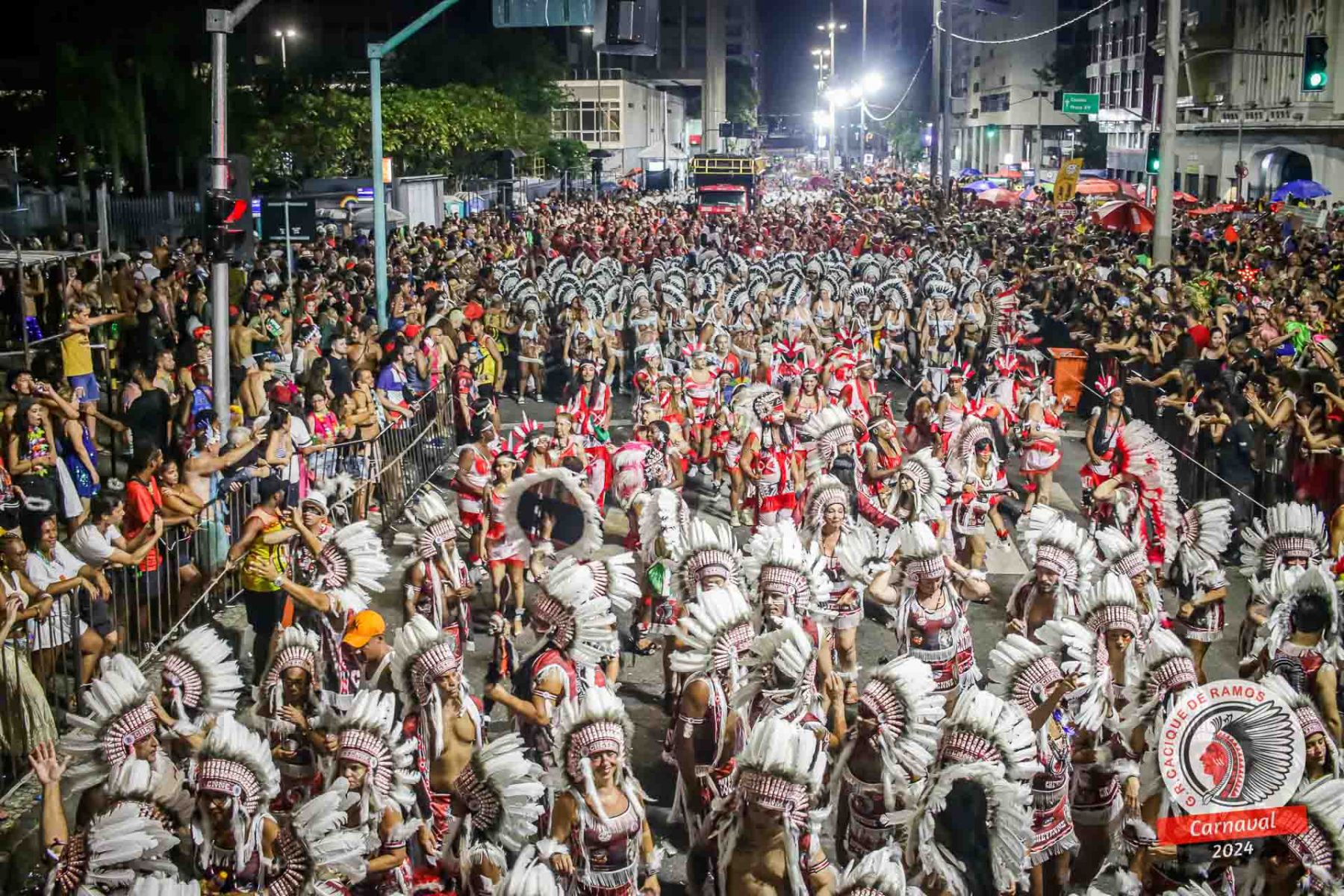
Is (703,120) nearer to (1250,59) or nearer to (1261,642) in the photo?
(1250,59)

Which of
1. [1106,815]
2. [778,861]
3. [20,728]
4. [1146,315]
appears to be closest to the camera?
[778,861]

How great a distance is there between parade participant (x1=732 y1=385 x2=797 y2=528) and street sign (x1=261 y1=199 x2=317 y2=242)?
28.3 ft

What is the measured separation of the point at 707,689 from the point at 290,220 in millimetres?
13948

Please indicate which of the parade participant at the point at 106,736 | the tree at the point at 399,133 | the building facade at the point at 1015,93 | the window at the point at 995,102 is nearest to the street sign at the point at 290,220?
the parade participant at the point at 106,736

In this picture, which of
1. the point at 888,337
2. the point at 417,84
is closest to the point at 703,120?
the point at 417,84

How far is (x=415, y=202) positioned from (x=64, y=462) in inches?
1090

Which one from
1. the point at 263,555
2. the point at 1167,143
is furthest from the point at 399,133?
the point at 263,555

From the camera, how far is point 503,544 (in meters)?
11.2

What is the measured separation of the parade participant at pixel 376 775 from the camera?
20.6 ft

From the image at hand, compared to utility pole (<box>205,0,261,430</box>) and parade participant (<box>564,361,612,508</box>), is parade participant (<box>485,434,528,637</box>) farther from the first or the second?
utility pole (<box>205,0,261,430</box>)

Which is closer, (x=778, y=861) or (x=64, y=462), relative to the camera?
(x=778, y=861)

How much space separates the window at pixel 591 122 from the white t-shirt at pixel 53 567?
77.2 meters

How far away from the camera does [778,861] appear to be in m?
6.26

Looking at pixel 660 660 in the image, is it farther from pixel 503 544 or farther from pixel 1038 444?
pixel 1038 444
